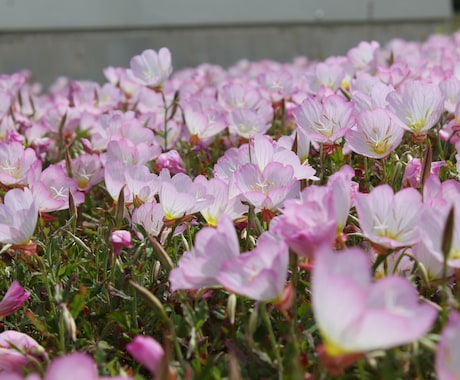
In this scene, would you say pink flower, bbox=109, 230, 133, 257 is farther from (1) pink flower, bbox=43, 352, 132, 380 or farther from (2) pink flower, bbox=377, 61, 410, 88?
(2) pink flower, bbox=377, 61, 410, 88

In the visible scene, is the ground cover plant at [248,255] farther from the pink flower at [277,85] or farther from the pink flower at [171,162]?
the pink flower at [277,85]

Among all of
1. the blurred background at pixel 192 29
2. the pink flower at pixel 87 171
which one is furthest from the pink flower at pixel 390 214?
the blurred background at pixel 192 29

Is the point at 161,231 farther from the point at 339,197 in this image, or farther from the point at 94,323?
the point at 339,197

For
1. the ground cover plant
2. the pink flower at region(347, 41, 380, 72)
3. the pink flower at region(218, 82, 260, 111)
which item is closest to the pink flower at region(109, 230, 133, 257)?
the ground cover plant

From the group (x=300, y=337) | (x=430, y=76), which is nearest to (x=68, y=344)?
(x=300, y=337)

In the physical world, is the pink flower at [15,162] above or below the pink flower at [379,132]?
below

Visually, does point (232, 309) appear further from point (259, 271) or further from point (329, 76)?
point (329, 76)

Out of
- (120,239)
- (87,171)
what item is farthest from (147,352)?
(87,171)

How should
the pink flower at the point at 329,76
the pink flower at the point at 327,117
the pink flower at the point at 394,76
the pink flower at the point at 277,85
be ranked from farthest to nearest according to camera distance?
the pink flower at the point at 277,85 → the pink flower at the point at 329,76 → the pink flower at the point at 394,76 → the pink flower at the point at 327,117
